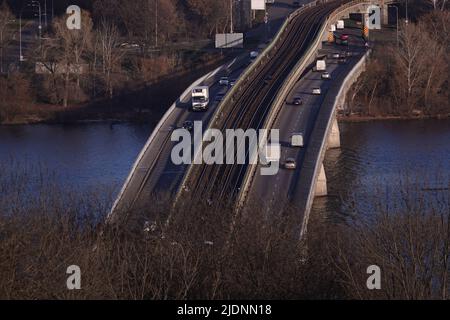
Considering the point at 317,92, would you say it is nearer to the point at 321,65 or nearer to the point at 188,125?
the point at 321,65

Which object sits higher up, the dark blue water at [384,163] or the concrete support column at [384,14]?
the concrete support column at [384,14]

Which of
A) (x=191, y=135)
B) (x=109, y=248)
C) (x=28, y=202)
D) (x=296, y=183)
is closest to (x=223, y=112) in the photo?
(x=191, y=135)

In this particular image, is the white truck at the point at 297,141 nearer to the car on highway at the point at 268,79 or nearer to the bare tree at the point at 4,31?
the car on highway at the point at 268,79

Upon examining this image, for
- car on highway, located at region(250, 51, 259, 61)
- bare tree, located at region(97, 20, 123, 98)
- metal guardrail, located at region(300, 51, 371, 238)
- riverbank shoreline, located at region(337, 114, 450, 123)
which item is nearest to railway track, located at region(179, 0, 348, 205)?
car on highway, located at region(250, 51, 259, 61)

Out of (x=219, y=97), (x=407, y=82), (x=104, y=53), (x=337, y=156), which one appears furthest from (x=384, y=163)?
(x=104, y=53)

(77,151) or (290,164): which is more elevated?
(290,164)

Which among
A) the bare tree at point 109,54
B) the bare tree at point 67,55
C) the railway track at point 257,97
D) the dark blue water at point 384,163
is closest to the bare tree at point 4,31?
the bare tree at point 67,55

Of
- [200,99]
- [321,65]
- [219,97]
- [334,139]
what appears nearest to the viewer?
[334,139]
